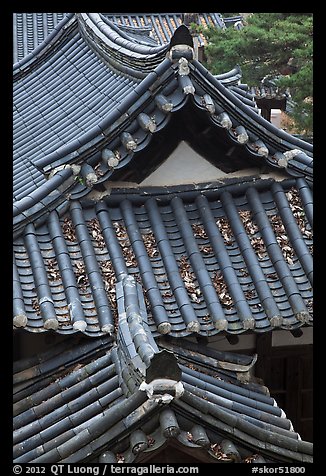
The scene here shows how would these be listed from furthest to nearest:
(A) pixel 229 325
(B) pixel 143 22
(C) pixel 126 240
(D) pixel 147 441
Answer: (B) pixel 143 22
(C) pixel 126 240
(A) pixel 229 325
(D) pixel 147 441

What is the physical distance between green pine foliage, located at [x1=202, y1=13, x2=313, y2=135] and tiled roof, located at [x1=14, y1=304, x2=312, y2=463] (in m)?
14.4

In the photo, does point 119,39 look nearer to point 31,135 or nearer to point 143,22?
point 31,135

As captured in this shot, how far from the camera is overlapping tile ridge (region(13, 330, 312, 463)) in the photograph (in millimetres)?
5691

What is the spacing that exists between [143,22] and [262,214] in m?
22.1

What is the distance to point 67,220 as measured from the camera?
8.34m

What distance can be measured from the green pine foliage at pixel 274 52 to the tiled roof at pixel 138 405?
14.4 metres

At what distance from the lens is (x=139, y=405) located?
5.74 metres

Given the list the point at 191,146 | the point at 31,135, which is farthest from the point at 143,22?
the point at 191,146

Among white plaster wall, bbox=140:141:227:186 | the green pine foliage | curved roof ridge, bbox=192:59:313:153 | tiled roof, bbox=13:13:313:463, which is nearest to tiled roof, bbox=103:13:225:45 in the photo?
the green pine foliage

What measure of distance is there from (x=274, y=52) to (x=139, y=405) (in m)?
18.1

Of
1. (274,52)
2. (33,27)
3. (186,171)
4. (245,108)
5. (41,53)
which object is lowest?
(186,171)

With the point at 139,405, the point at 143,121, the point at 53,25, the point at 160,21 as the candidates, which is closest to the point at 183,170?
the point at 143,121

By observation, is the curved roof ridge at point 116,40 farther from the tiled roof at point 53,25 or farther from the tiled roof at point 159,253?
the tiled roof at point 53,25

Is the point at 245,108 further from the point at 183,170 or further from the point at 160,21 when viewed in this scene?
the point at 160,21
